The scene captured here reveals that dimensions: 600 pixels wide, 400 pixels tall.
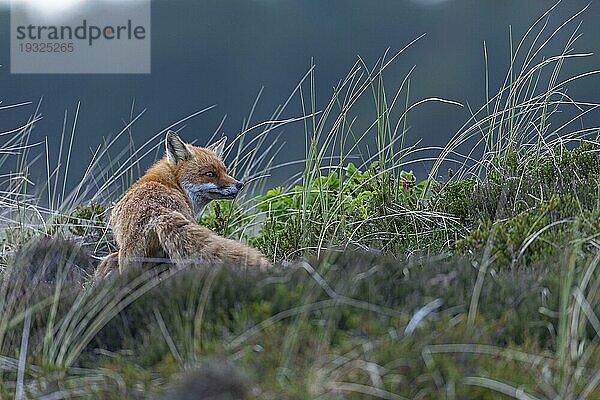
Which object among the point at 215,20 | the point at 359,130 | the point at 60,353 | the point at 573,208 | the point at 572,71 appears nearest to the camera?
the point at 60,353

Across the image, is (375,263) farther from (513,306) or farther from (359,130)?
(359,130)

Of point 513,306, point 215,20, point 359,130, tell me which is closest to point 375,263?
point 513,306

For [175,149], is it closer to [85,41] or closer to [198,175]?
[198,175]

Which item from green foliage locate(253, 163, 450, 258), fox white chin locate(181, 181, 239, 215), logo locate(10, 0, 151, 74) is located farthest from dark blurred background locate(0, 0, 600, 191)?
fox white chin locate(181, 181, 239, 215)

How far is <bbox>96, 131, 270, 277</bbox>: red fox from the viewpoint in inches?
219

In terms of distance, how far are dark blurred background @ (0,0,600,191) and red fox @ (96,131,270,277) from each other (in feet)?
79.8

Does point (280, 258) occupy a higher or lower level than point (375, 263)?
lower

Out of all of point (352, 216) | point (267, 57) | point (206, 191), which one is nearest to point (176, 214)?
point (206, 191)

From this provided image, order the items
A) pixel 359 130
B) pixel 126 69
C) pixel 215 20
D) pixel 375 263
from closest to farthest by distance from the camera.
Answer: pixel 375 263, pixel 359 130, pixel 126 69, pixel 215 20

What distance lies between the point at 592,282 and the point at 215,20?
146 ft

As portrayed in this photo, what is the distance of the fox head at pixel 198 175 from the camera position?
23.3 ft

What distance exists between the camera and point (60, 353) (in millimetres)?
4148

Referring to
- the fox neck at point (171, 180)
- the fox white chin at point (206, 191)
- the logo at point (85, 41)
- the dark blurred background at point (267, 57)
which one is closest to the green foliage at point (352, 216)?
the fox white chin at point (206, 191)

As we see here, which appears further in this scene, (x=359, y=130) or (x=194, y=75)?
(x=194, y=75)
